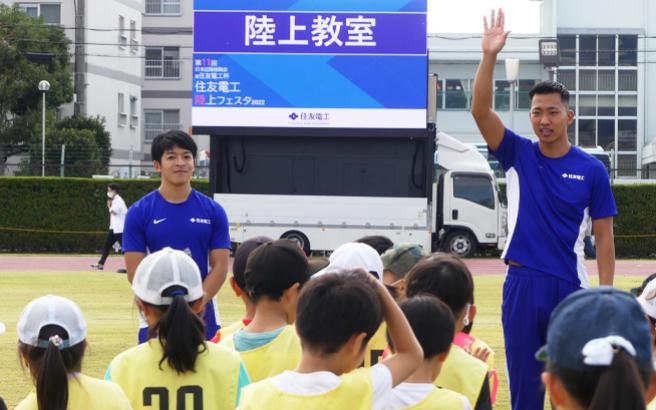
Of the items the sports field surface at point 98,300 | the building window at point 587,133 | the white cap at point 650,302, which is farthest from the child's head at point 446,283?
the building window at point 587,133

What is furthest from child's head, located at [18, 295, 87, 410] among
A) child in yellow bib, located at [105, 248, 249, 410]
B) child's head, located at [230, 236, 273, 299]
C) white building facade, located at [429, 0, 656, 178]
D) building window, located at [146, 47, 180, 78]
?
building window, located at [146, 47, 180, 78]

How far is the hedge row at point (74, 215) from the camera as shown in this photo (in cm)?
3450

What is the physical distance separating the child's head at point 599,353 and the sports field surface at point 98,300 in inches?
151

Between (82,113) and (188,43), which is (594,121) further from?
(82,113)

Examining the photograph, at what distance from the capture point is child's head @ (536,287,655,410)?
2436mm

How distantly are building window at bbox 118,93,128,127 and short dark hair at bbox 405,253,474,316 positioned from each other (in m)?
52.5

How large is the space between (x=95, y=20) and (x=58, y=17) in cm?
186

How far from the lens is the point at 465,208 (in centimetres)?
3098

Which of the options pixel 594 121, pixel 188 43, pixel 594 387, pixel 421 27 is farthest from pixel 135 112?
pixel 594 387

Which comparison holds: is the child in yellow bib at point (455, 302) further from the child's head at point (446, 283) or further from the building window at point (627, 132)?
the building window at point (627, 132)

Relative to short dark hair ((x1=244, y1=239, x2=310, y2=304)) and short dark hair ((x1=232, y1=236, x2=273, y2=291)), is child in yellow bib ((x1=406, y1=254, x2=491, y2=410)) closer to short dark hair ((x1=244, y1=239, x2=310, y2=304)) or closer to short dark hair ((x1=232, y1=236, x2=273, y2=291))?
short dark hair ((x1=244, y1=239, x2=310, y2=304))

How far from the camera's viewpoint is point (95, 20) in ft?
175

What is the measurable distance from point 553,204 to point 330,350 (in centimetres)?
314

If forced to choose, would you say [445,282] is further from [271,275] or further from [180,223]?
[180,223]
